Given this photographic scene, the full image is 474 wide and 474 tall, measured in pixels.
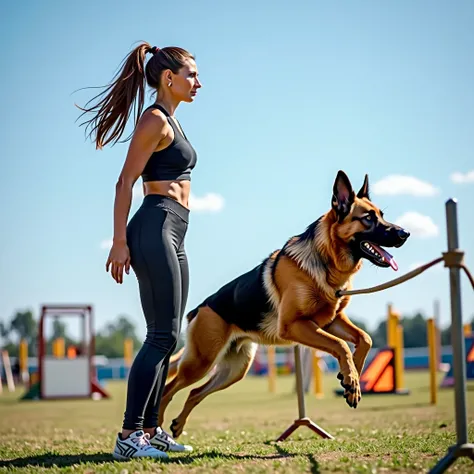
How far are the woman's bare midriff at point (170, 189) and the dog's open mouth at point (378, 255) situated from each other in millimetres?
1308

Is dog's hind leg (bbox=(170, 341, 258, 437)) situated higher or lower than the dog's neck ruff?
lower

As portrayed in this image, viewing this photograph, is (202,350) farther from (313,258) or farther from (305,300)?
(313,258)

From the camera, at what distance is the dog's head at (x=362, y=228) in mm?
4824

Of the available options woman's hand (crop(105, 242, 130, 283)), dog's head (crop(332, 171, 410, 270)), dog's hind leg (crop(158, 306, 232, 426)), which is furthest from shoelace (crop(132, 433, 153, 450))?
dog's head (crop(332, 171, 410, 270))

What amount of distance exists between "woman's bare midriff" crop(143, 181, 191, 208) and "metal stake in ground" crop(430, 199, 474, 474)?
172 cm

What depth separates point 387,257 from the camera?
16.0 feet

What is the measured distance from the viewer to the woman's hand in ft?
13.7

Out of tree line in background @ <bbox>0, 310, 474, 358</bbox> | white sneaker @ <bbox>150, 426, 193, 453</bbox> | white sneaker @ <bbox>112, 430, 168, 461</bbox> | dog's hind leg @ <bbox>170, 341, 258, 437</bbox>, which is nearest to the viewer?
white sneaker @ <bbox>112, 430, 168, 461</bbox>

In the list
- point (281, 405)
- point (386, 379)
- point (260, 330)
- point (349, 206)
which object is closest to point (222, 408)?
point (281, 405)

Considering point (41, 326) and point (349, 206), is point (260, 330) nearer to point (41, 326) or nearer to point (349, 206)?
point (349, 206)

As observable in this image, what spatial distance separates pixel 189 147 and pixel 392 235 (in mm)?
1474

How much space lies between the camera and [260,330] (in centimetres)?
554

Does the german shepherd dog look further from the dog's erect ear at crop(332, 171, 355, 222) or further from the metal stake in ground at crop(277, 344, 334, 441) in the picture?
the metal stake in ground at crop(277, 344, 334, 441)

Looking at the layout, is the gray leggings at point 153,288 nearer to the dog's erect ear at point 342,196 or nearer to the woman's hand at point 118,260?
the woman's hand at point 118,260
